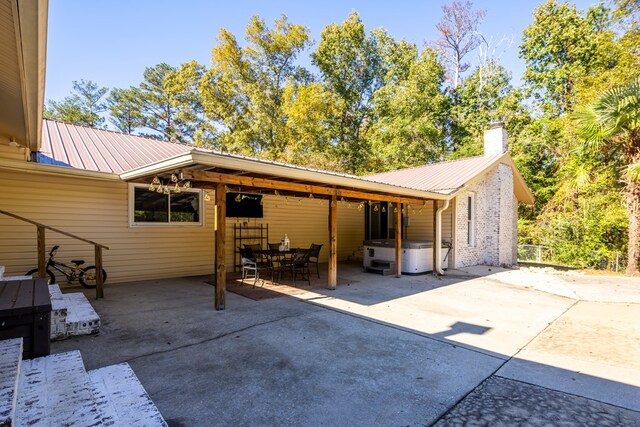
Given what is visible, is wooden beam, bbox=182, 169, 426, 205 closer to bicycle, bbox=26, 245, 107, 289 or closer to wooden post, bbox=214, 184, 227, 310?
wooden post, bbox=214, 184, 227, 310

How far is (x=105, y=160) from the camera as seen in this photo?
7.20 meters

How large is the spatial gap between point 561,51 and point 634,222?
14822 millimetres

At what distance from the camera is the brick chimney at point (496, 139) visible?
39.6 ft

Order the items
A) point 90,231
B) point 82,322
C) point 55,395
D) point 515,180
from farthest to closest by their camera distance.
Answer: point 515,180 < point 90,231 < point 82,322 < point 55,395

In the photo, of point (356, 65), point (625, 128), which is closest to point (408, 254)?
point (625, 128)

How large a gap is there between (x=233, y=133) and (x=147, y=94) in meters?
8.50

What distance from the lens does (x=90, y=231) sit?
699 cm

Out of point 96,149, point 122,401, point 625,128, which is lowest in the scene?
point 122,401

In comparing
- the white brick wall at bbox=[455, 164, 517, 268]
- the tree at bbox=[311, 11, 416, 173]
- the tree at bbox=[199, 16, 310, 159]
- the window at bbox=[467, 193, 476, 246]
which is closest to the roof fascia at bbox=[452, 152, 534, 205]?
the white brick wall at bbox=[455, 164, 517, 268]

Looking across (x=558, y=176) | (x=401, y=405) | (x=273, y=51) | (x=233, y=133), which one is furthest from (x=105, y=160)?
(x=558, y=176)

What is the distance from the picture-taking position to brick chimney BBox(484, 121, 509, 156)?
12.1 metres

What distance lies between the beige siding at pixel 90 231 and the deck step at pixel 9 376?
18.1 feet

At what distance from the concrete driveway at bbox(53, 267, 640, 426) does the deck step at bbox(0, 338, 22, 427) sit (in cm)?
107

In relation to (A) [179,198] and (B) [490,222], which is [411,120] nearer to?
(B) [490,222]
